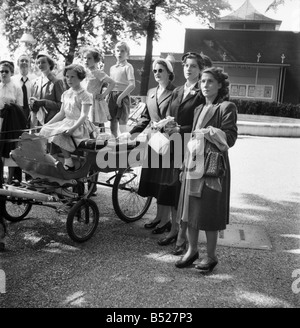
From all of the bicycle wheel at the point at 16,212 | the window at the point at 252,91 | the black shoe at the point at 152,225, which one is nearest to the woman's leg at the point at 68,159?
the bicycle wheel at the point at 16,212

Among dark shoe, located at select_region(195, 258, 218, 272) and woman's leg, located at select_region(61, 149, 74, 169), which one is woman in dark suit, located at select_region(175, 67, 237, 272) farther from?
woman's leg, located at select_region(61, 149, 74, 169)

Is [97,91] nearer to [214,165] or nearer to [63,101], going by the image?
[63,101]

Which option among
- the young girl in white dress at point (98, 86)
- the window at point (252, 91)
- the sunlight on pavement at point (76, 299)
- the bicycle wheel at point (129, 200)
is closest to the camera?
the sunlight on pavement at point (76, 299)

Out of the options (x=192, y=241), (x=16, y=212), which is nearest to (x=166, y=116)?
(x=192, y=241)

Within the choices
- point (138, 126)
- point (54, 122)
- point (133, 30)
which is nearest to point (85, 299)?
point (138, 126)

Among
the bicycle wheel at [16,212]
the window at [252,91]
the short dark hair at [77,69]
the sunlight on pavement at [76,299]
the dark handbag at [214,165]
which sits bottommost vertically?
the sunlight on pavement at [76,299]

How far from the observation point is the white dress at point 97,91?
6.09 m

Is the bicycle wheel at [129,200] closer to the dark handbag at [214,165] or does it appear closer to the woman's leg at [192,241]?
the woman's leg at [192,241]

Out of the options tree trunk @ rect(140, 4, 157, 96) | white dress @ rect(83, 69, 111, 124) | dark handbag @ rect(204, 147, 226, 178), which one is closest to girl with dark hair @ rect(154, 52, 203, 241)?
dark handbag @ rect(204, 147, 226, 178)

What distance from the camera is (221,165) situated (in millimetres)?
3553

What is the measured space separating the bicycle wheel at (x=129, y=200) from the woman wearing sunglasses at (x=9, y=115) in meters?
1.21

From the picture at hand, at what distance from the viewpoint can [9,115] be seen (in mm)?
5344

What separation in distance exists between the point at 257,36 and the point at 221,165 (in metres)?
27.8

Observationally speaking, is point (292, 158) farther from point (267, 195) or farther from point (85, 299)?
point (85, 299)
